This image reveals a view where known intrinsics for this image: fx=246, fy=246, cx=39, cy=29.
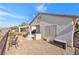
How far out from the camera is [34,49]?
349cm

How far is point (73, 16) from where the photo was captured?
3.43m

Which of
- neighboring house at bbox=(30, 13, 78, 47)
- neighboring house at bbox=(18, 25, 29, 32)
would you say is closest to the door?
neighboring house at bbox=(30, 13, 78, 47)

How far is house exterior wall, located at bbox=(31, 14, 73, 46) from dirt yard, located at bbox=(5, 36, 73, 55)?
0.12 metres

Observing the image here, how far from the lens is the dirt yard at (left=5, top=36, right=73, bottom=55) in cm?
348

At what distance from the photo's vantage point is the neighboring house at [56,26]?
3439 millimetres

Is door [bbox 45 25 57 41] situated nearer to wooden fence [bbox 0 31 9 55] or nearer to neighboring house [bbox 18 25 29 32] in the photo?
neighboring house [bbox 18 25 29 32]

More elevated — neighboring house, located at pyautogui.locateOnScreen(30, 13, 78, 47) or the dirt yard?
neighboring house, located at pyautogui.locateOnScreen(30, 13, 78, 47)

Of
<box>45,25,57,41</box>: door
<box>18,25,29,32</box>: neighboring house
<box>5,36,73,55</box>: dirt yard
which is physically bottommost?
<box>5,36,73,55</box>: dirt yard

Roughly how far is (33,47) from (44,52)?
0.56ft

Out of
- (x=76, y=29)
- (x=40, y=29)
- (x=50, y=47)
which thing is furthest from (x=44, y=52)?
(x=76, y=29)

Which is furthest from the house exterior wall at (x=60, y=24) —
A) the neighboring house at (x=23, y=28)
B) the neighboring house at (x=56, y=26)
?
the neighboring house at (x=23, y=28)

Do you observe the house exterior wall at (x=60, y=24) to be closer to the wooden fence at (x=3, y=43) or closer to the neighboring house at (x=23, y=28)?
the neighboring house at (x=23, y=28)

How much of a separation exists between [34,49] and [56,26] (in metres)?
0.45

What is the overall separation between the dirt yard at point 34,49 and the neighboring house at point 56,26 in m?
0.11
